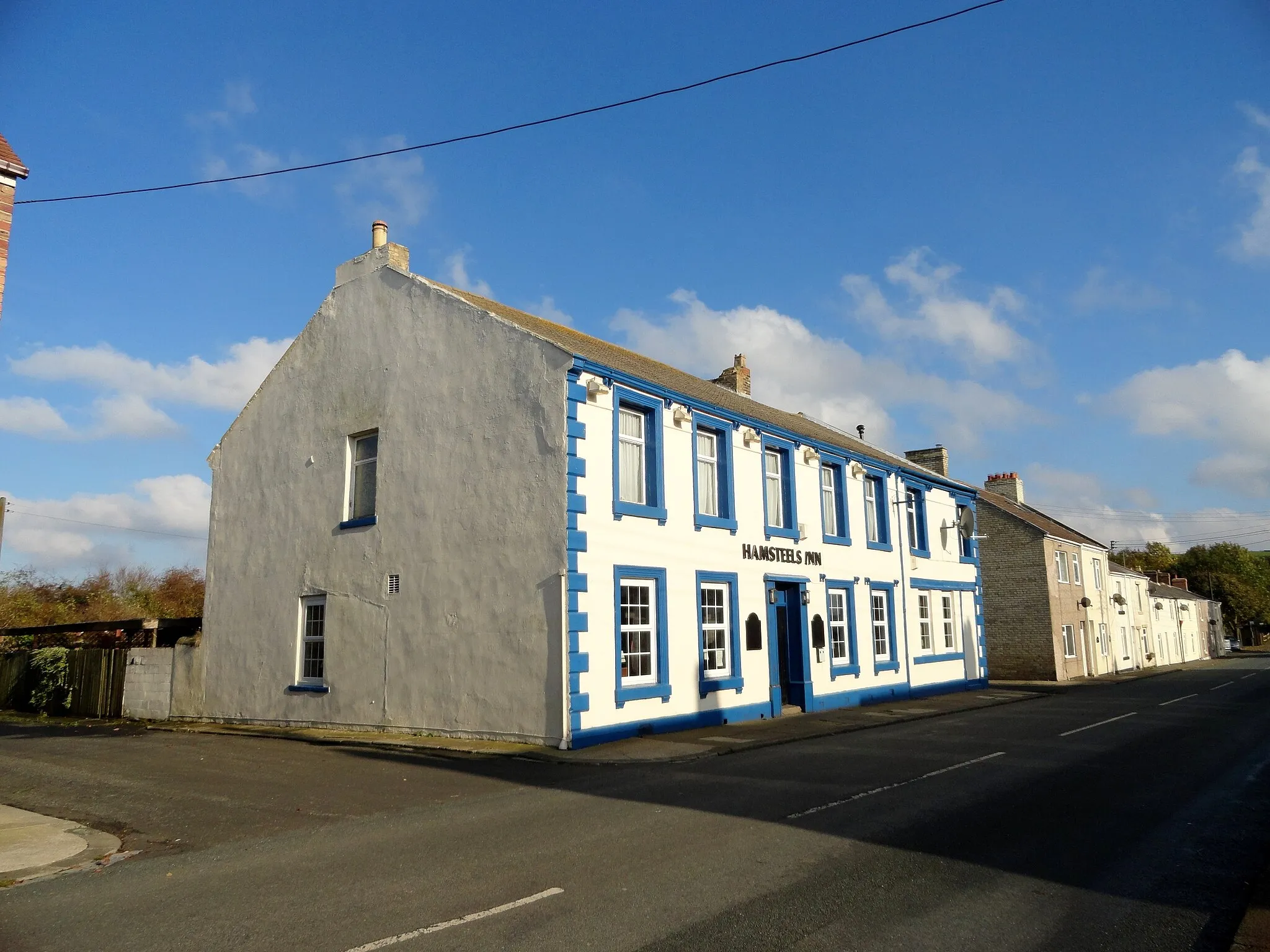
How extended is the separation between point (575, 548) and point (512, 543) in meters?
1.34

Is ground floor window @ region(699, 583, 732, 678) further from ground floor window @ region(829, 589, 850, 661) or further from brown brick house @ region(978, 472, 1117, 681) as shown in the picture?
brown brick house @ region(978, 472, 1117, 681)

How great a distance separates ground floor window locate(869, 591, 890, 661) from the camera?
2328 cm

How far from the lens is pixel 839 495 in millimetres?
22781

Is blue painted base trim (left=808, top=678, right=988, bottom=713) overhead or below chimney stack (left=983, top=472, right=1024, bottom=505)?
below

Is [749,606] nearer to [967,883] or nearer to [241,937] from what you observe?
[967,883]

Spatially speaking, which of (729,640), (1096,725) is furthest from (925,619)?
(729,640)

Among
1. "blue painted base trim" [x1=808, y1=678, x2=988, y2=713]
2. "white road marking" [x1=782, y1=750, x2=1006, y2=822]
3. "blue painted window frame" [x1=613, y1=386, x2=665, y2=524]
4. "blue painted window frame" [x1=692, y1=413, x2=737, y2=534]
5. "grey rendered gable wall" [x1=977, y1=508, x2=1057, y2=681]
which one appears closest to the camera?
"white road marking" [x1=782, y1=750, x2=1006, y2=822]

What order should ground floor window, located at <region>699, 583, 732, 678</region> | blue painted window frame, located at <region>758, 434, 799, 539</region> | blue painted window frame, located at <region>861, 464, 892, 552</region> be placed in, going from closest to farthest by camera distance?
ground floor window, located at <region>699, 583, 732, 678</region>, blue painted window frame, located at <region>758, 434, 799, 539</region>, blue painted window frame, located at <region>861, 464, 892, 552</region>

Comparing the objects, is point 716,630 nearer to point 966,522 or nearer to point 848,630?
point 848,630

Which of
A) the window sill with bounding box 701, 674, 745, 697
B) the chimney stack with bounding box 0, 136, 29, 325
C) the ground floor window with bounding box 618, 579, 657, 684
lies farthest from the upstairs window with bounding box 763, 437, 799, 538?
the chimney stack with bounding box 0, 136, 29, 325

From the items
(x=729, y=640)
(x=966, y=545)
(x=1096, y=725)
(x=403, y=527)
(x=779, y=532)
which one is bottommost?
(x=1096, y=725)

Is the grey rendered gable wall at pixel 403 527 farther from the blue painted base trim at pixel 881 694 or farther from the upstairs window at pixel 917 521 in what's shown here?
the upstairs window at pixel 917 521

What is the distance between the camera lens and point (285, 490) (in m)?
20.1

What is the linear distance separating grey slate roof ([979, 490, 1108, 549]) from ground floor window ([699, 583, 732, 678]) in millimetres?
21461
